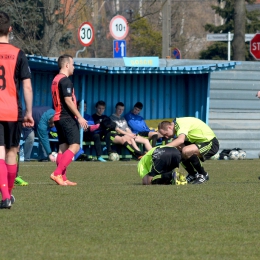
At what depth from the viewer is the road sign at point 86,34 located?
83.8 feet

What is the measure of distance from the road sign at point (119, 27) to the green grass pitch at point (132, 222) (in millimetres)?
14503

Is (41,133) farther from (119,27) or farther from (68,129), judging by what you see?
(68,129)

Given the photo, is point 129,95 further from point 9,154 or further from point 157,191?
point 9,154

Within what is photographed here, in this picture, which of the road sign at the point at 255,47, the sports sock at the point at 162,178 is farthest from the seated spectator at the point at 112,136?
the sports sock at the point at 162,178

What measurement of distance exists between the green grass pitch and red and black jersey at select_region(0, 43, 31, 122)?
3.03 feet

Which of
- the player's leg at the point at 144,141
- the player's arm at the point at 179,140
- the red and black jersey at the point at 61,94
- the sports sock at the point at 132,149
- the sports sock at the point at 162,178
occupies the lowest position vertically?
the sports sock at the point at 132,149

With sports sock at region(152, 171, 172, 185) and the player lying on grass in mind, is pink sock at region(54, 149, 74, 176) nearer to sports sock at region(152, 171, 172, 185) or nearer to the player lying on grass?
sports sock at region(152, 171, 172, 185)

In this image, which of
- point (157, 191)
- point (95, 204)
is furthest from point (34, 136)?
point (95, 204)

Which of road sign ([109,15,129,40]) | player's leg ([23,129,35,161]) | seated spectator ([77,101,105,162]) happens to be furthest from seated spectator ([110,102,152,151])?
road sign ([109,15,129,40])

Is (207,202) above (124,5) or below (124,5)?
below

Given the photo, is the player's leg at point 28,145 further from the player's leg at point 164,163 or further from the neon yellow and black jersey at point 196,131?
the player's leg at point 164,163

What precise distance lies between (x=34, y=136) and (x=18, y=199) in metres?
11.3

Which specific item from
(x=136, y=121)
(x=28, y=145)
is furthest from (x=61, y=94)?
(x=136, y=121)

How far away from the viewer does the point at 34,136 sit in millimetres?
Result: 20797
